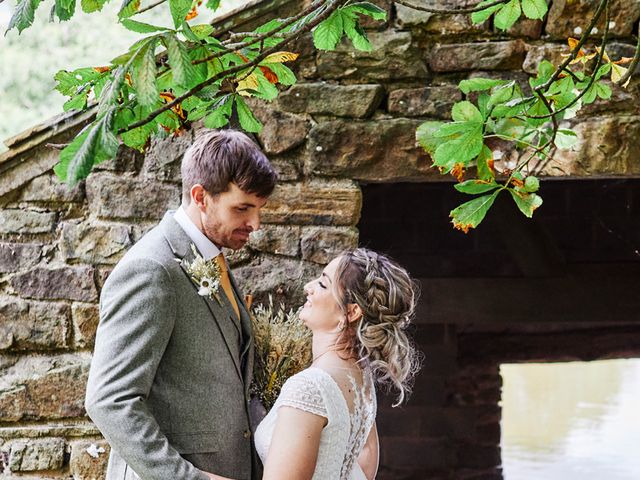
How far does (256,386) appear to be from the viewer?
2.64 m

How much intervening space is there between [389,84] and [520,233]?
93.6 inches

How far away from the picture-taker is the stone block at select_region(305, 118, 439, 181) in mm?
2957

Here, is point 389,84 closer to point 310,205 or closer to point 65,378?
point 310,205

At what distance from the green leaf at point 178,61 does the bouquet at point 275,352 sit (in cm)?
129

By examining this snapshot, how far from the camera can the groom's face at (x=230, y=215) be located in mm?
2355

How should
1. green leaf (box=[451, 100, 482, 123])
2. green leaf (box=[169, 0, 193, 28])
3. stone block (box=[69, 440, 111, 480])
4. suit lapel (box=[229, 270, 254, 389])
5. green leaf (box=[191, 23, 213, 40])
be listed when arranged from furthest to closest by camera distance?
stone block (box=[69, 440, 111, 480]) → suit lapel (box=[229, 270, 254, 389]) → green leaf (box=[451, 100, 482, 123]) → green leaf (box=[191, 23, 213, 40]) → green leaf (box=[169, 0, 193, 28])

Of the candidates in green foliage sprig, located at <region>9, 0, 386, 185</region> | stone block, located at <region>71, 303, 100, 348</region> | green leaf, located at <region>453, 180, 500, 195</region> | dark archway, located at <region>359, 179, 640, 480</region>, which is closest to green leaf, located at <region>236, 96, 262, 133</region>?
green foliage sprig, located at <region>9, 0, 386, 185</region>

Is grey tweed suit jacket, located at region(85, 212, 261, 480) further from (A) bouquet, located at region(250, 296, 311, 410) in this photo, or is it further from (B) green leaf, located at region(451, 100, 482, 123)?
(B) green leaf, located at region(451, 100, 482, 123)

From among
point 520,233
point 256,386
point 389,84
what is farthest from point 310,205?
point 520,233

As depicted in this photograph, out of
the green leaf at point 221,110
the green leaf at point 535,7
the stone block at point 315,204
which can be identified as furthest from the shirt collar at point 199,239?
the green leaf at point 535,7

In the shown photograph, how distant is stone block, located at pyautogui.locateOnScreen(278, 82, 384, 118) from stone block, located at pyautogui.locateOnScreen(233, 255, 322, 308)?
1.68 feet

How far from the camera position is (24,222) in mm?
2988

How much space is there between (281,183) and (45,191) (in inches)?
31.0

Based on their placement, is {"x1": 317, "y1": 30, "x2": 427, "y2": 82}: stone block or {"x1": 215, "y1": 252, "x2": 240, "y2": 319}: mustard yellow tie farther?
{"x1": 317, "y1": 30, "x2": 427, "y2": 82}: stone block
